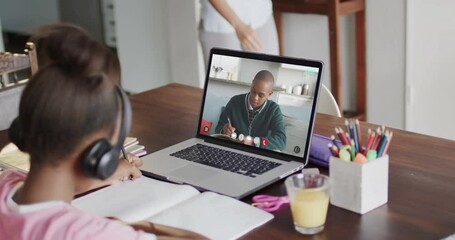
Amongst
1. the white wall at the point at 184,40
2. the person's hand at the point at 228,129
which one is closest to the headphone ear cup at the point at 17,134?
the person's hand at the point at 228,129

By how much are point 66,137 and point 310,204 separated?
45 cm

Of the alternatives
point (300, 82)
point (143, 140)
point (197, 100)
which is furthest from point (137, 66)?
point (300, 82)

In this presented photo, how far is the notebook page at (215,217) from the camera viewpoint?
4.15ft

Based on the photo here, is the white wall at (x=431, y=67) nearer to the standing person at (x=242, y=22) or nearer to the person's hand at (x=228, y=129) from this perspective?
the standing person at (x=242, y=22)

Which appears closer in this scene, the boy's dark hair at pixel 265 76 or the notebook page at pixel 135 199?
the notebook page at pixel 135 199

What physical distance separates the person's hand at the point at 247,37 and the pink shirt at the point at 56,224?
1.81m

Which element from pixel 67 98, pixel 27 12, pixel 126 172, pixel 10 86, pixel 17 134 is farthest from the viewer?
pixel 27 12

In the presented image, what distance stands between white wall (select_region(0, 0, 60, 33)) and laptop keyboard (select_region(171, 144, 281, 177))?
13.7ft

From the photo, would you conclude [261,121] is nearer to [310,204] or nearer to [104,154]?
[310,204]

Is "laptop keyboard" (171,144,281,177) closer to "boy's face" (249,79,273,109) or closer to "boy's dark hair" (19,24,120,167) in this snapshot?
"boy's face" (249,79,273,109)

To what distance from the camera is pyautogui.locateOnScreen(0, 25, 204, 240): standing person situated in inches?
39.7

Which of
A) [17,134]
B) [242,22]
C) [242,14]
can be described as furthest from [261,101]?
[242,14]

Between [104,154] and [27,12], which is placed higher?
[27,12]

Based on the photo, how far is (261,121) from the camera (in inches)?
62.4
